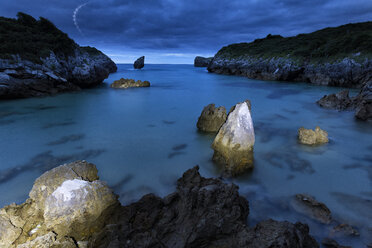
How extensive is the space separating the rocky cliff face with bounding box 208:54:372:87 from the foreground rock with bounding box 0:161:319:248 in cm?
2040

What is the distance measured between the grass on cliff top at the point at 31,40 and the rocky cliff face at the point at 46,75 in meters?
0.64

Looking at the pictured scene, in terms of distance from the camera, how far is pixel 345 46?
32.4 m

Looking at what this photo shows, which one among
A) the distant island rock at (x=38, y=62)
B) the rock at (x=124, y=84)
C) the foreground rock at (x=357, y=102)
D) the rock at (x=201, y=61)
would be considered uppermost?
the rock at (x=201, y=61)

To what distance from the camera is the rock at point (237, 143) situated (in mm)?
6531

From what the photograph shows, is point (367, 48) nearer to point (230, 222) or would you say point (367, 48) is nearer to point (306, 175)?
point (306, 175)

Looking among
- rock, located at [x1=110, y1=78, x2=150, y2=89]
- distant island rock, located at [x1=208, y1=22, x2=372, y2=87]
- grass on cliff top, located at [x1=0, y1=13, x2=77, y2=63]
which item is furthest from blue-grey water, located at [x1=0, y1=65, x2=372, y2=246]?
distant island rock, located at [x1=208, y1=22, x2=372, y2=87]

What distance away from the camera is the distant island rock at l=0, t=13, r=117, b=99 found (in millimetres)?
18297

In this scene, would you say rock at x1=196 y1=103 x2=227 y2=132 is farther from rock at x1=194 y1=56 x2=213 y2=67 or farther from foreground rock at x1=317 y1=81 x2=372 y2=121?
rock at x1=194 y1=56 x2=213 y2=67

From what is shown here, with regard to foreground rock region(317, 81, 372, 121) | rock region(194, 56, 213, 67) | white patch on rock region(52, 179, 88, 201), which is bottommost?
white patch on rock region(52, 179, 88, 201)

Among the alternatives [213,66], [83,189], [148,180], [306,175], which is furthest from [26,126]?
[213,66]

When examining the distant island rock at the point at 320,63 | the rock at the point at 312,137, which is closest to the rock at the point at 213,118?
the rock at the point at 312,137

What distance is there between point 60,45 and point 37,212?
25555 millimetres

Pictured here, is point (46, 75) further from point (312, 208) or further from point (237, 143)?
point (312, 208)

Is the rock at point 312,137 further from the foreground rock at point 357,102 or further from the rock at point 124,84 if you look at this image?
the rock at point 124,84
